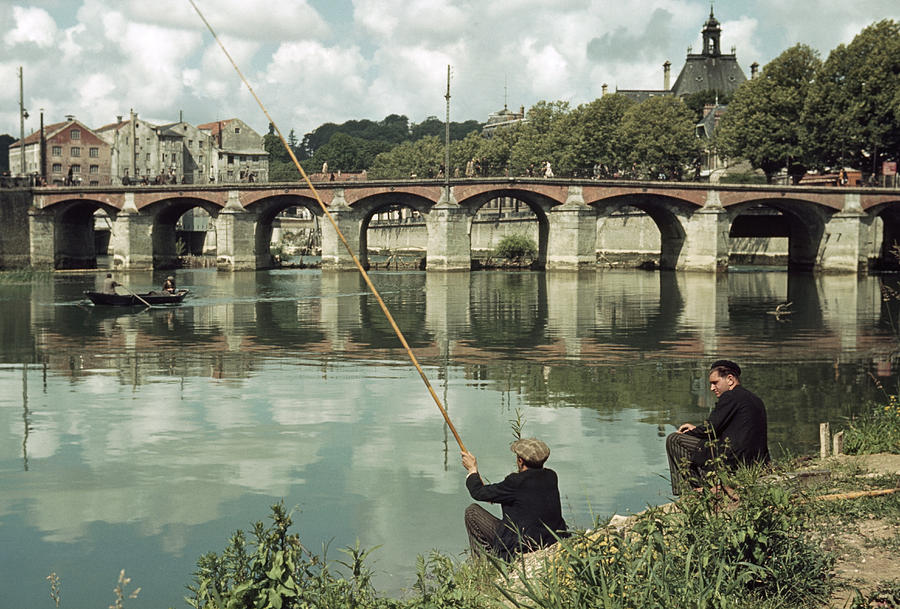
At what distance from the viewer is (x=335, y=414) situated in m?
15.0

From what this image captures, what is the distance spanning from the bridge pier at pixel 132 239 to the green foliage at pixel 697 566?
70.5 m

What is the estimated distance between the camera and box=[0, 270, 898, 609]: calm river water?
30.3 ft

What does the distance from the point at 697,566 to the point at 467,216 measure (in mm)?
64427

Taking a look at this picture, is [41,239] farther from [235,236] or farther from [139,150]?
[139,150]

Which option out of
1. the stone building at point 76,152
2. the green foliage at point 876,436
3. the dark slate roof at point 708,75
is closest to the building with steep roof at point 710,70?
the dark slate roof at point 708,75

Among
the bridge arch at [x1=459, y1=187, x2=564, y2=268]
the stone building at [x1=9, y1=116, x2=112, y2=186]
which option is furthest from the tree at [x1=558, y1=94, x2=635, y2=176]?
the stone building at [x1=9, y1=116, x2=112, y2=186]

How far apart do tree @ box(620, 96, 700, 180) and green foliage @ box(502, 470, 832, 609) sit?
7676cm

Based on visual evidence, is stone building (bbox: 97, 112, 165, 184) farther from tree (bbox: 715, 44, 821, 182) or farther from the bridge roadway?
tree (bbox: 715, 44, 821, 182)

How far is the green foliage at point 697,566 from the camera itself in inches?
214

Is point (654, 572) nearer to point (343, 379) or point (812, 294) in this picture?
point (343, 379)

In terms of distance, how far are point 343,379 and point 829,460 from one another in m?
10.7

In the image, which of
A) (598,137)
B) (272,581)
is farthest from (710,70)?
(272,581)

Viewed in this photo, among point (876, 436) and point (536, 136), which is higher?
point (536, 136)

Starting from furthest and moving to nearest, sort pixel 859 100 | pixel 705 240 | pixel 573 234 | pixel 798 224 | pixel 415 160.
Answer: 1. pixel 415 160
2. pixel 798 224
3. pixel 705 240
4. pixel 573 234
5. pixel 859 100
